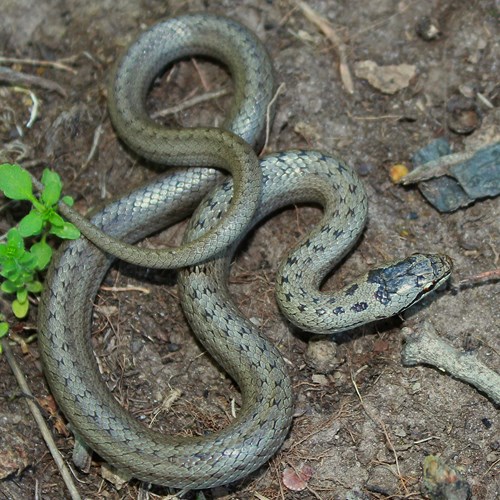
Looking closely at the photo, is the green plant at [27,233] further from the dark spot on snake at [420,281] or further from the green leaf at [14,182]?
the dark spot on snake at [420,281]

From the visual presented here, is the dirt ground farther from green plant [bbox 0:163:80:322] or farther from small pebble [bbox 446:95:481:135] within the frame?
green plant [bbox 0:163:80:322]

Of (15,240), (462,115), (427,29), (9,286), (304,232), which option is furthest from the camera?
(427,29)

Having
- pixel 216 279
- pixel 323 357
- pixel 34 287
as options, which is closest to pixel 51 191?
pixel 34 287

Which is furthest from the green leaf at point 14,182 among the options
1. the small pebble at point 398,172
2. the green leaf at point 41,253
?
the small pebble at point 398,172

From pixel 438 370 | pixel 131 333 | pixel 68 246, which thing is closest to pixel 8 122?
pixel 68 246

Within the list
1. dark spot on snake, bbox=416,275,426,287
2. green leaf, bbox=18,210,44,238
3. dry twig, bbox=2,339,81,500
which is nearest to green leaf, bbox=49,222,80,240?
green leaf, bbox=18,210,44,238

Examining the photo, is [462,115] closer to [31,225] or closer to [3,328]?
[31,225]
